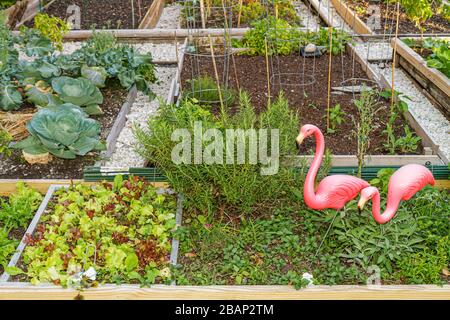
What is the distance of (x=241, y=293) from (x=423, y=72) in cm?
338

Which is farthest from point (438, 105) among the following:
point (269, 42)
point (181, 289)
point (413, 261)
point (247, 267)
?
point (181, 289)

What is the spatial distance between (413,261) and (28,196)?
7.14ft

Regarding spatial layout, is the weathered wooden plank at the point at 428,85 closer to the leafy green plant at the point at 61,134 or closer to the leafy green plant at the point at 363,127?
the leafy green plant at the point at 363,127

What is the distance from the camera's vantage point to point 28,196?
3.53 metres

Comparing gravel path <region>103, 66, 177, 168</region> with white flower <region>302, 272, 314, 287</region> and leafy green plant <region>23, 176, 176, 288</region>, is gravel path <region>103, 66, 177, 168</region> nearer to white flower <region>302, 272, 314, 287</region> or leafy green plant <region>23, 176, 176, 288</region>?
leafy green plant <region>23, 176, 176, 288</region>

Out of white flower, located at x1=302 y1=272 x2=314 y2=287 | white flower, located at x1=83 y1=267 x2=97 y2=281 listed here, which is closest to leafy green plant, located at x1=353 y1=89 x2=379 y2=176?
white flower, located at x1=302 y1=272 x2=314 y2=287

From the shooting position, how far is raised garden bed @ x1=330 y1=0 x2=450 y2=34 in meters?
6.79

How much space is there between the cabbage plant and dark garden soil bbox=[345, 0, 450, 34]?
10.7 feet

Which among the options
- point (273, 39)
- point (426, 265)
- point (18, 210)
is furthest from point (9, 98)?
point (426, 265)

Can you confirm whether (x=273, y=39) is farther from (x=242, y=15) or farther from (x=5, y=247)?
(x=5, y=247)

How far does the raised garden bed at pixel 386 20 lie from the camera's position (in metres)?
6.79

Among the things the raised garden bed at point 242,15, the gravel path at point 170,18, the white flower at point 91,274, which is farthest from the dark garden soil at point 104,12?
the white flower at point 91,274

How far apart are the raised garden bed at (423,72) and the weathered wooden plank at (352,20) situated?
0.73 meters

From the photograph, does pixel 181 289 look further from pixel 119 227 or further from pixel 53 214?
pixel 53 214
